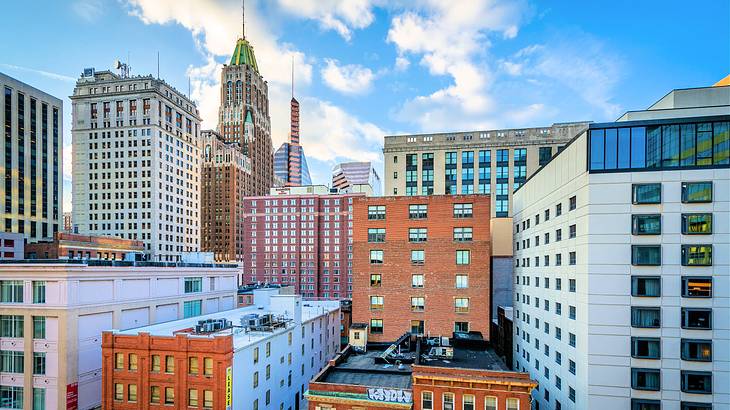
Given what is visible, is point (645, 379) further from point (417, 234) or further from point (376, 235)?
point (376, 235)

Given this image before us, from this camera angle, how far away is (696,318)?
33406 millimetres

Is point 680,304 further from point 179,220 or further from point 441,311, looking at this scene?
point 179,220

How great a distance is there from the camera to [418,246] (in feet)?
199

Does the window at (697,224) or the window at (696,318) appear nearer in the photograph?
the window at (696,318)

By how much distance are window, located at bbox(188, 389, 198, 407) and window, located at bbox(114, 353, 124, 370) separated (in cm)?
775

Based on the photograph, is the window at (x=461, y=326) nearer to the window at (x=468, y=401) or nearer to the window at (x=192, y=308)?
the window at (x=468, y=401)

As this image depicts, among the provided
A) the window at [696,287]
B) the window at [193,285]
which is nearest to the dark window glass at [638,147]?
the window at [696,287]

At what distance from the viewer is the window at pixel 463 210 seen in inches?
2355

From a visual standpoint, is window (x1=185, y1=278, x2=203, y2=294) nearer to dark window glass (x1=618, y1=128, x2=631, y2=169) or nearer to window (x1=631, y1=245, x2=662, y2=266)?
window (x1=631, y1=245, x2=662, y2=266)

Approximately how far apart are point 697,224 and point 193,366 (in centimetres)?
4771

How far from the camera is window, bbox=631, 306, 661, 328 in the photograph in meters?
34.2

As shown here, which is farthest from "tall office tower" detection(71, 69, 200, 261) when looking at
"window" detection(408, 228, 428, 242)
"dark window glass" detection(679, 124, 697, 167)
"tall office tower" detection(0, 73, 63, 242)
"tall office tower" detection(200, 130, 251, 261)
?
"dark window glass" detection(679, 124, 697, 167)

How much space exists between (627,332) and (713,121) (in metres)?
20.4

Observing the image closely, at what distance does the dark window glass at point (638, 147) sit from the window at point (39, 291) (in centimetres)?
5994
